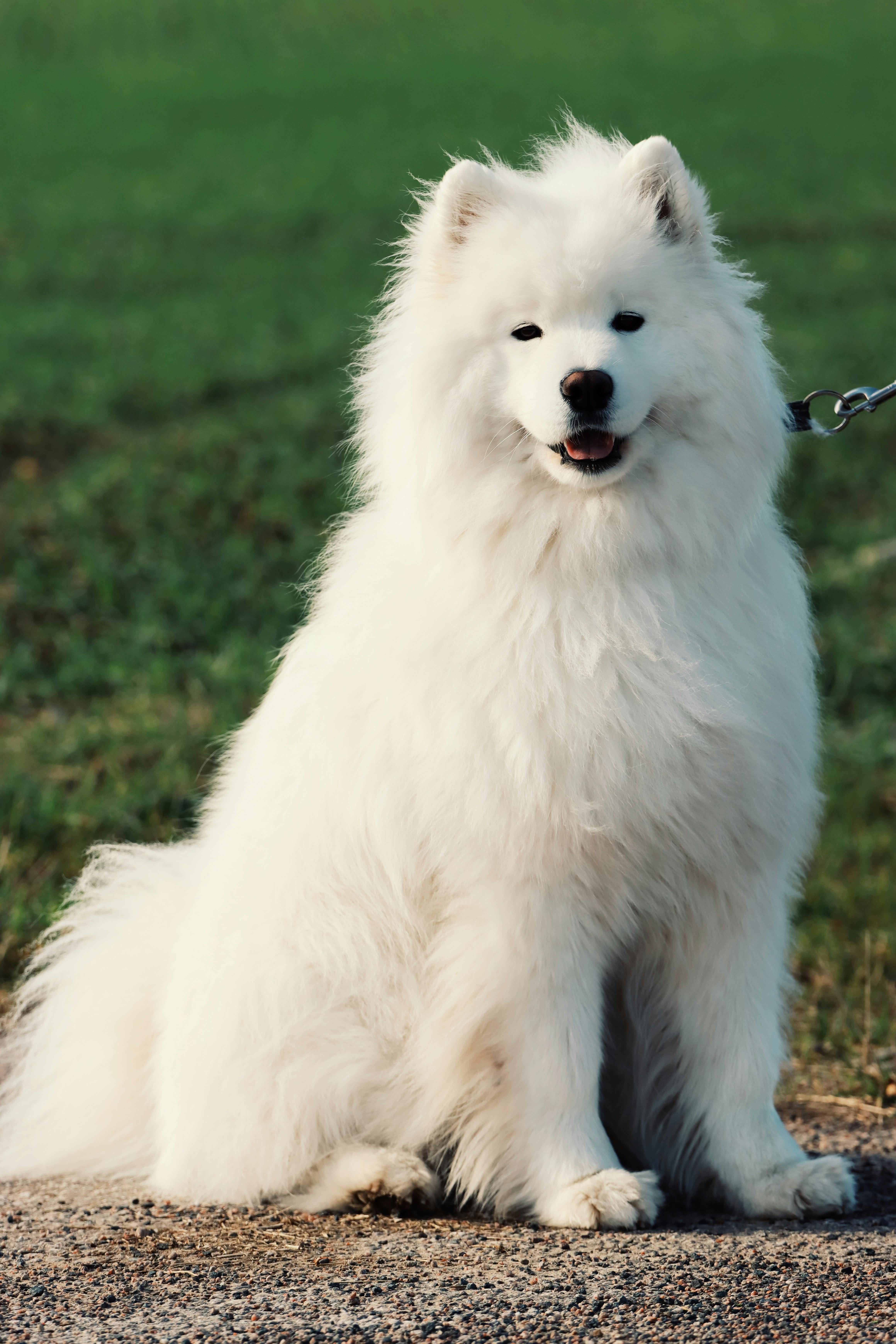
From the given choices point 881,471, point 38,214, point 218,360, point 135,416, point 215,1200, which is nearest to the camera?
point 215,1200

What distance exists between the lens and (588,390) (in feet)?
9.17

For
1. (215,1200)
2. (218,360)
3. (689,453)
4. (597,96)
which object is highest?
(597,96)

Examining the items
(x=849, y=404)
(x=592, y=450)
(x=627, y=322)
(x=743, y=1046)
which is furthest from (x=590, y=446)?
(x=743, y=1046)

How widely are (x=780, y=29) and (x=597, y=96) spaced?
10307 millimetres

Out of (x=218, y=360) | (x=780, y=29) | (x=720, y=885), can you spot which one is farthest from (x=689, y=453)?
(x=780, y=29)

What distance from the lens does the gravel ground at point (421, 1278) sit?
2381mm

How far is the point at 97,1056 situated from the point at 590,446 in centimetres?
206

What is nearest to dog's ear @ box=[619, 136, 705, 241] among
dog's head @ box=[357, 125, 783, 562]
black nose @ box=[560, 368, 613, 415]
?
dog's head @ box=[357, 125, 783, 562]

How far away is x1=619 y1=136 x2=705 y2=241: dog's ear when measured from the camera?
2996mm

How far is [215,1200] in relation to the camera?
10.4ft

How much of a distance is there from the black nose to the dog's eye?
18 centimetres

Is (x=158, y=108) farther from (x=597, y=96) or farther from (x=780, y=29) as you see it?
(x=780, y=29)

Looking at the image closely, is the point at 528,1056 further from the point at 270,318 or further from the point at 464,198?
the point at 270,318

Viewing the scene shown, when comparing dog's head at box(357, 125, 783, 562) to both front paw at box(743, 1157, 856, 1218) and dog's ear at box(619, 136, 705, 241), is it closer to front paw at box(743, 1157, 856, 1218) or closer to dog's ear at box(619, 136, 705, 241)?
dog's ear at box(619, 136, 705, 241)
